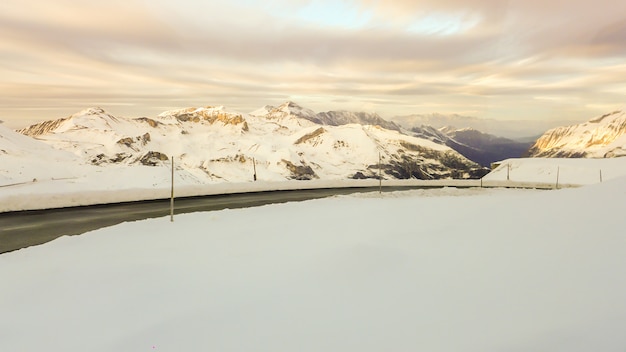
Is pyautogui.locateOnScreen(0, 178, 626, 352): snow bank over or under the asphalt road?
over

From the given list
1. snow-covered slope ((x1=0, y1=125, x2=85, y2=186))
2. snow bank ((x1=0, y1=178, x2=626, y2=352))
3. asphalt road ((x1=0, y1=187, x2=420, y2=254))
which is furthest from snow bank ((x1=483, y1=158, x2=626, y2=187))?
snow-covered slope ((x1=0, y1=125, x2=85, y2=186))

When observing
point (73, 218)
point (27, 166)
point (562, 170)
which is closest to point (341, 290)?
point (73, 218)

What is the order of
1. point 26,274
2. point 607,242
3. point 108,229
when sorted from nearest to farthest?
1. point 607,242
2. point 26,274
3. point 108,229

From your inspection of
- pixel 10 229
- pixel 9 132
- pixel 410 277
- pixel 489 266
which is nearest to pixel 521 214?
pixel 489 266

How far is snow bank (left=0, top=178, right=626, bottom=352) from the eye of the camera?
221 inches

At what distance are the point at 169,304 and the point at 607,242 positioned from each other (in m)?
9.47

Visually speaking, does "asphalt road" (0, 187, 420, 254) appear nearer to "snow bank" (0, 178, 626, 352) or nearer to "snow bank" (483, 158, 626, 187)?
"snow bank" (0, 178, 626, 352)

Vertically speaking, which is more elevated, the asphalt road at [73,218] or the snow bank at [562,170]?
the snow bank at [562,170]

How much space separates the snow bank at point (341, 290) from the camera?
5.62m

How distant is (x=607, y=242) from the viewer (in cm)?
852

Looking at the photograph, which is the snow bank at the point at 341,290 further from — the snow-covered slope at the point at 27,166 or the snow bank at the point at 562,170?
the snow-covered slope at the point at 27,166

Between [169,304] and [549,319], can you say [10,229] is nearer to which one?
[169,304]

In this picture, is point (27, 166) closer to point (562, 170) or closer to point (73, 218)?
→ point (73, 218)

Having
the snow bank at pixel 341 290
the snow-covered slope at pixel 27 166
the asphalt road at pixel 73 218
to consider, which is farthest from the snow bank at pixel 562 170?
the snow-covered slope at pixel 27 166
